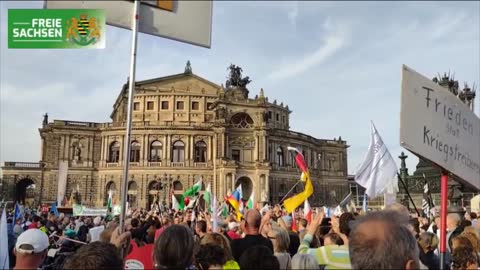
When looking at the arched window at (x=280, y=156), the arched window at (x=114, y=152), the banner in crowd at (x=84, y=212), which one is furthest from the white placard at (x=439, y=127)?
the arched window at (x=114, y=152)

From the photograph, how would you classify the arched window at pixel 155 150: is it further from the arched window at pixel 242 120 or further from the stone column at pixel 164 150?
the arched window at pixel 242 120

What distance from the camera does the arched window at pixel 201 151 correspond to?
58688mm

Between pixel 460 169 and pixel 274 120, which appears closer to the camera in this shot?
pixel 460 169

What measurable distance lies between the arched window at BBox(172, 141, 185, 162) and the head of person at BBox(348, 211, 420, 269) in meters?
56.3

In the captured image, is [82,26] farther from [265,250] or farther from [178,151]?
[178,151]

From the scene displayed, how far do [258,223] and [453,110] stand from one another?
2.75 m

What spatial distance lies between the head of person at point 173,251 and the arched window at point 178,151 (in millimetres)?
55008

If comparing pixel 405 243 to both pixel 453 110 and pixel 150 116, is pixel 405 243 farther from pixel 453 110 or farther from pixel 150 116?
pixel 150 116

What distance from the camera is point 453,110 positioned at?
4.30 m

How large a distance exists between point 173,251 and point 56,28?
103 inches

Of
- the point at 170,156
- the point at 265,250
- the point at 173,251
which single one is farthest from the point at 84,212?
the point at 170,156

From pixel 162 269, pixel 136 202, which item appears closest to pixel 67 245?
pixel 162 269

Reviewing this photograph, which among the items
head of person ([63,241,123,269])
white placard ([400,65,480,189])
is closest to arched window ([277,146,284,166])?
white placard ([400,65,480,189])

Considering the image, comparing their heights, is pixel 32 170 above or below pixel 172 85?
below
